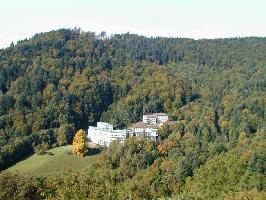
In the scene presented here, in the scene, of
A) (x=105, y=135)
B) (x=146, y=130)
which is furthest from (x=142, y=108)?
(x=146, y=130)

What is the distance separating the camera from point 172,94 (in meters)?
114

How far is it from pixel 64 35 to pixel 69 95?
38.3 meters

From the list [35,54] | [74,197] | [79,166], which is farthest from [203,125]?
[74,197]

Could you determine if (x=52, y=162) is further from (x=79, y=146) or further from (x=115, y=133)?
(x=115, y=133)

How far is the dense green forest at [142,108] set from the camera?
57.9m

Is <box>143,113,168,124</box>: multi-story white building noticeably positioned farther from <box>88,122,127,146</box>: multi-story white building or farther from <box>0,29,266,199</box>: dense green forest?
<box>88,122,127,146</box>: multi-story white building

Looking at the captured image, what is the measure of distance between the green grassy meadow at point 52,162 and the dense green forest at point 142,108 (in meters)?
2.65

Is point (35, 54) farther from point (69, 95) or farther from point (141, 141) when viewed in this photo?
point (141, 141)

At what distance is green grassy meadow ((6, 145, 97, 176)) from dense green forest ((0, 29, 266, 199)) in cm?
265

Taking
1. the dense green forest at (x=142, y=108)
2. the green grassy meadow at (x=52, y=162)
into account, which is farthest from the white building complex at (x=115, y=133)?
the green grassy meadow at (x=52, y=162)

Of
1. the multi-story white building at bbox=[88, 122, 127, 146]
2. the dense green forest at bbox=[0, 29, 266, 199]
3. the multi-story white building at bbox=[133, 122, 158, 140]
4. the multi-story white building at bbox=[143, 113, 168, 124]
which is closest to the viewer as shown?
the dense green forest at bbox=[0, 29, 266, 199]

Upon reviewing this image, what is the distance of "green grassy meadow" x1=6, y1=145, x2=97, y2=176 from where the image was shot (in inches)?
2977

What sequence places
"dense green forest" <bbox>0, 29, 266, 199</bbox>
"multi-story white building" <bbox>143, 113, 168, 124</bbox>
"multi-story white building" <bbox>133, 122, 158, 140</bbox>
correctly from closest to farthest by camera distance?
1. "dense green forest" <bbox>0, 29, 266, 199</bbox>
2. "multi-story white building" <bbox>133, 122, 158, 140</bbox>
3. "multi-story white building" <bbox>143, 113, 168, 124</bbox>

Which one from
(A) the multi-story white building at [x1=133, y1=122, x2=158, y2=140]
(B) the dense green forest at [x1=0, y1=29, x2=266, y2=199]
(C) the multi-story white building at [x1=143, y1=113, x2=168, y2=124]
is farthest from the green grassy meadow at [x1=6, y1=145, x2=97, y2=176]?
(C) the multi-story white building at [x1=143, y1=113, x2=168, y2=124]
